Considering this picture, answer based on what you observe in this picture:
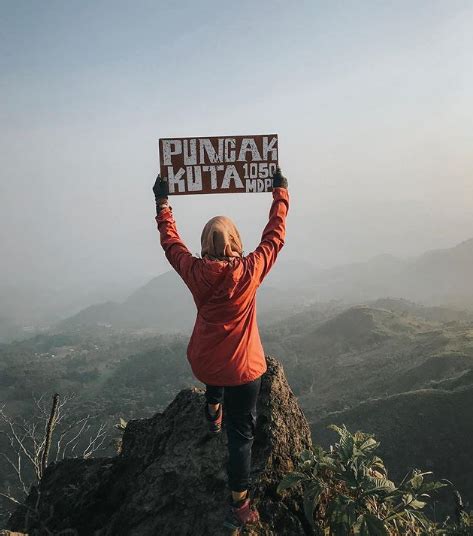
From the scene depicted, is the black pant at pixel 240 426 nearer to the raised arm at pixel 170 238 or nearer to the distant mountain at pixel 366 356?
the raised arm at pixel 170 238

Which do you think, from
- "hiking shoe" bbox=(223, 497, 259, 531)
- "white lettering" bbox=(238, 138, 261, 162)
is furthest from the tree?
"white lettering" bbox=(238, 138, 261, 162)

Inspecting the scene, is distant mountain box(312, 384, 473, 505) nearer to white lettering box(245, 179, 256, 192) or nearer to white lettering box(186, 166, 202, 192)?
white lettering box(245, 179, 256, 192)

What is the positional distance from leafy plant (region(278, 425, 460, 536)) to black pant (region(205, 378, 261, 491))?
68 centimetres

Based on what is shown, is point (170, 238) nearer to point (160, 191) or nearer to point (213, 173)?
point (160, 191)

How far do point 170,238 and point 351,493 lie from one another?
142 inches

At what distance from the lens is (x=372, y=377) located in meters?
43.5

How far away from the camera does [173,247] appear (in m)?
3.75

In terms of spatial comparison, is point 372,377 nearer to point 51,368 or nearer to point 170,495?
point 170,495

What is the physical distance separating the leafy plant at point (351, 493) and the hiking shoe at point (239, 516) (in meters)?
0.44

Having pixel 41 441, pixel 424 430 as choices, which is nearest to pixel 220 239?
pixel 41 441

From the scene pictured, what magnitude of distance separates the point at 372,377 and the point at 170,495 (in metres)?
43.1

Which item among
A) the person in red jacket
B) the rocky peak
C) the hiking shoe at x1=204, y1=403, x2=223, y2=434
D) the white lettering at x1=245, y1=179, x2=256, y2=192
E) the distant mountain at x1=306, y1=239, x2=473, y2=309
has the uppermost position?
the white lettering at x1=245, y1=179, x2=256, y2=192

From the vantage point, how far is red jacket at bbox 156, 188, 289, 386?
3334 mm

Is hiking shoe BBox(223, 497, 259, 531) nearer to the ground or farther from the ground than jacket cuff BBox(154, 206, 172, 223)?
nearer to the ground
